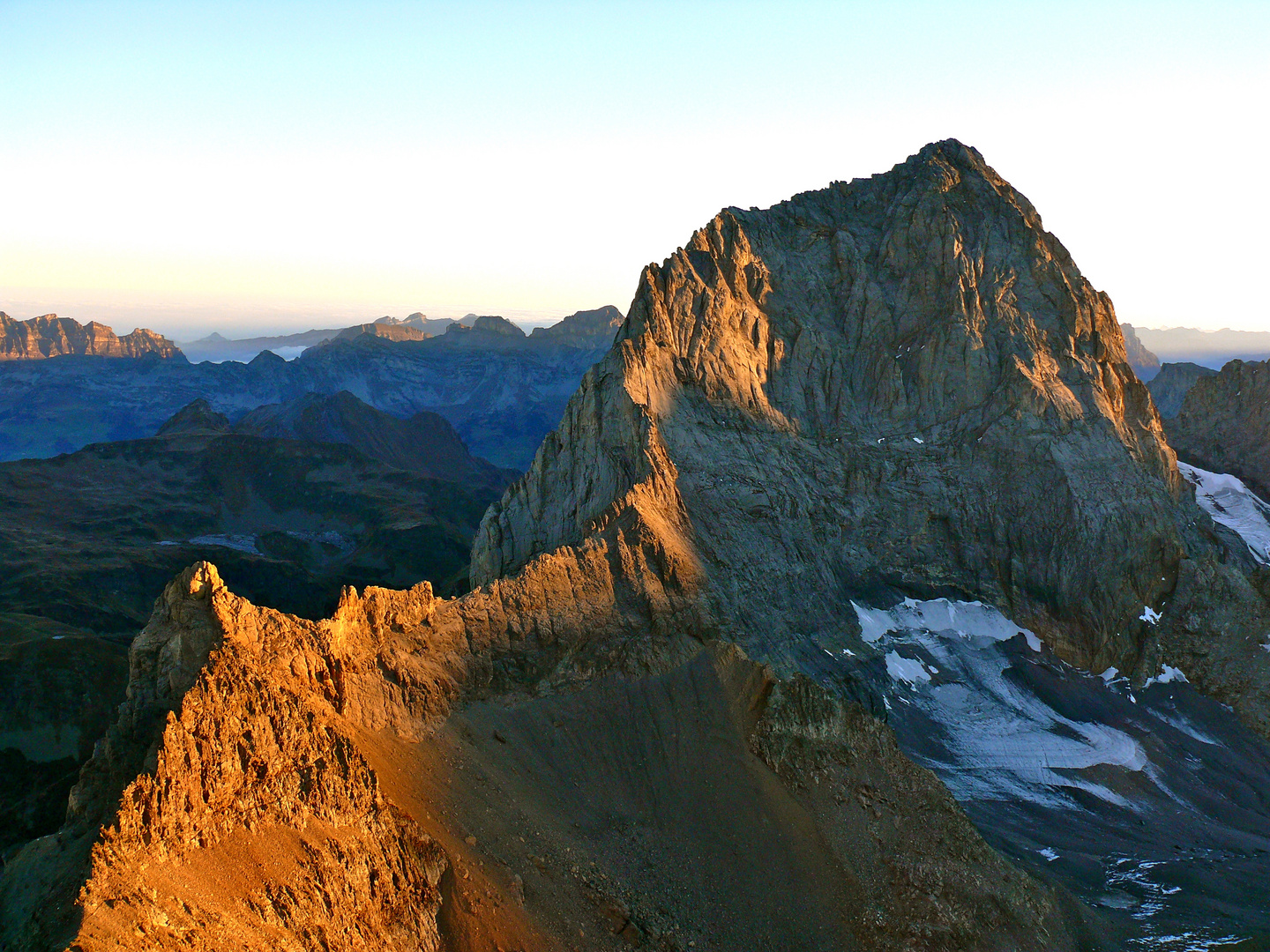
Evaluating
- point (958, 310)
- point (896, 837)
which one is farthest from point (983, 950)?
point (958, 310)

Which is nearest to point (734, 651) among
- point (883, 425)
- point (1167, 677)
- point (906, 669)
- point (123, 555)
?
point (906, 669)

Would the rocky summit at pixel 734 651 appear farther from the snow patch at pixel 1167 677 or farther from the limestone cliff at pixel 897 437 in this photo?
the snow patch at pixel 1167 677

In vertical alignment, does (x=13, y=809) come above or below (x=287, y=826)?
below

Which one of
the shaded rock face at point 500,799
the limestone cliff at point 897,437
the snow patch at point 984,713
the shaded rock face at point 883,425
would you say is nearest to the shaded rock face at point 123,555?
the shaded rock face at point 500,799

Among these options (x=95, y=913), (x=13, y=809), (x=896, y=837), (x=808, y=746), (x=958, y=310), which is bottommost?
(x=13, y=809)

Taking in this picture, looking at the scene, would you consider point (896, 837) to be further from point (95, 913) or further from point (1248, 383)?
point (1248, 383)

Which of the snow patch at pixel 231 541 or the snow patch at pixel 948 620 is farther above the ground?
the snow patch at pixel 948 620

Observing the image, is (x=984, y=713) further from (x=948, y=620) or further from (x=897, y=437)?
(x=897, y=437)
